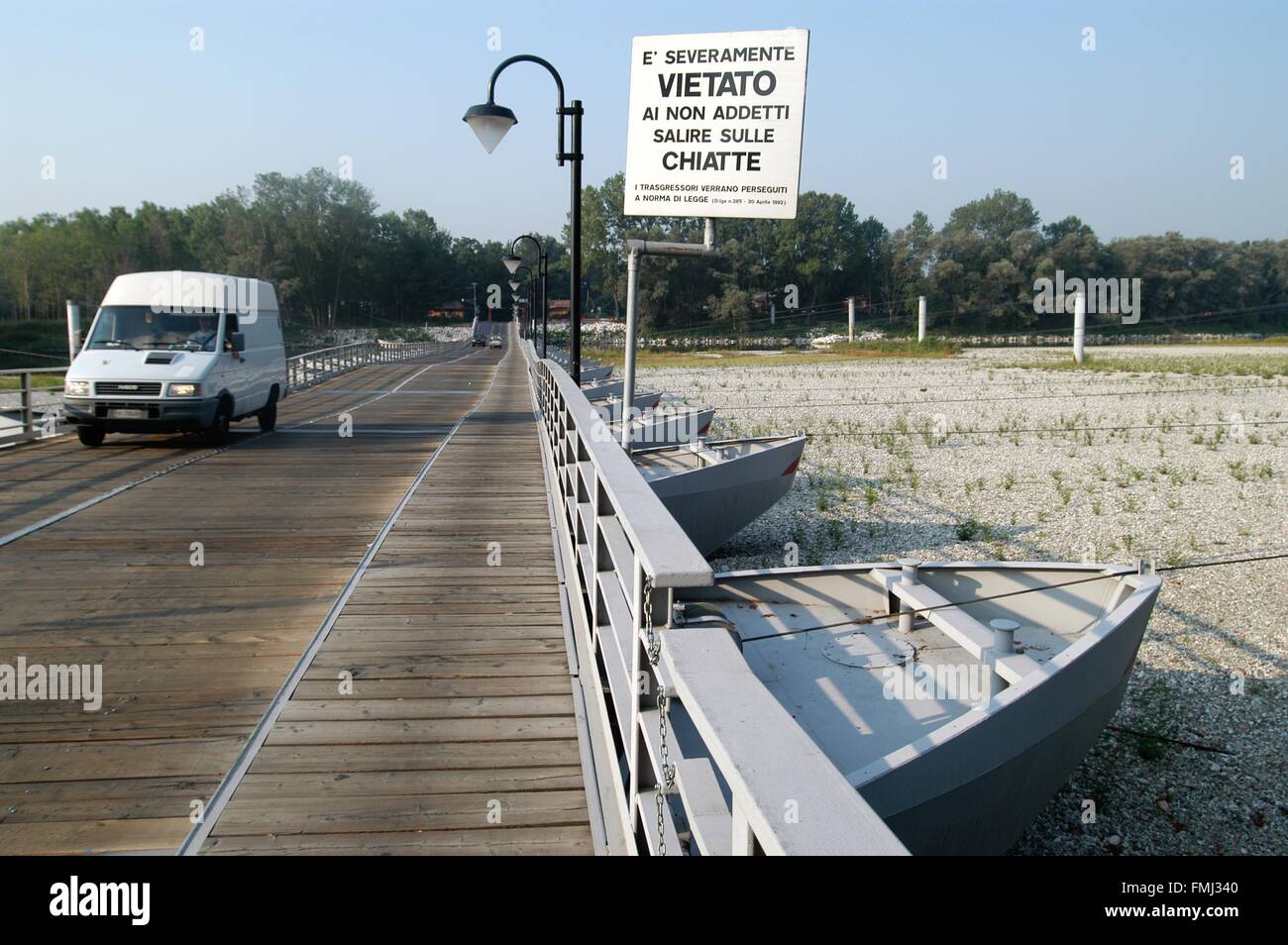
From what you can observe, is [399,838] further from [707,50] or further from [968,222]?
[968,222]

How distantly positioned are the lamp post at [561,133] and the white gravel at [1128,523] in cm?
369

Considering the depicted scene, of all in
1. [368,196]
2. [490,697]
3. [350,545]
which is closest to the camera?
[490,697]

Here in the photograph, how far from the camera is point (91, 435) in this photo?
13031 mm

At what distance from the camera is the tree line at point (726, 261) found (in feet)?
304

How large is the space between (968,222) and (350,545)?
118m

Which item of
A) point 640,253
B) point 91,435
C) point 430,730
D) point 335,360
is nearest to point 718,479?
point 640,253

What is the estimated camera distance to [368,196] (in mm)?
127312

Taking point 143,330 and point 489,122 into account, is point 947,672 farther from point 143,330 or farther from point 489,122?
point 143,330

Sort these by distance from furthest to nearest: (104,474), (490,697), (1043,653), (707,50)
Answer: (104,474) < (707,50) < (1043,653) < (490,697)

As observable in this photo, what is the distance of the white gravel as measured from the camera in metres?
6.12

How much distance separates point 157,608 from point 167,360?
813 centimetres

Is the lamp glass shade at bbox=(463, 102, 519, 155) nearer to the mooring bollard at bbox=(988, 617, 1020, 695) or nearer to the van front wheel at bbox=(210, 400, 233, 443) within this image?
the van front wheel at bbox=(210, 400, 233, 443)

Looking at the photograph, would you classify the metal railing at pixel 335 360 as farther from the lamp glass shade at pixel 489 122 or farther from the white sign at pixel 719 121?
the white sign at pixel 719 121
